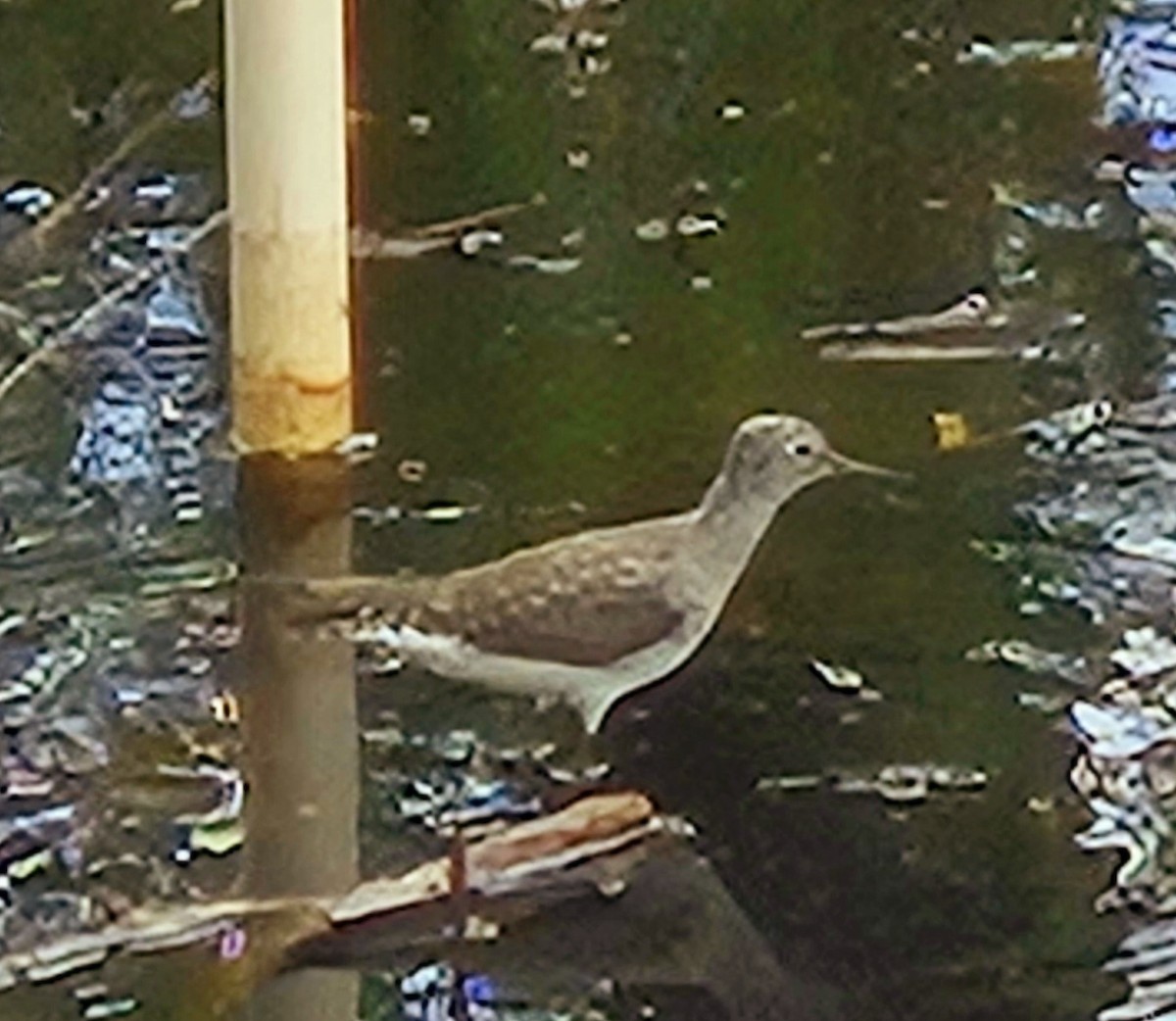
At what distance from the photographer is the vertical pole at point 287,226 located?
2.53ft

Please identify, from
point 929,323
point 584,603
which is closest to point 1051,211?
point 929,323

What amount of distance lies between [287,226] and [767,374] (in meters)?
0.16

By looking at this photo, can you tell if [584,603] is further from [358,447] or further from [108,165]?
[108,165]

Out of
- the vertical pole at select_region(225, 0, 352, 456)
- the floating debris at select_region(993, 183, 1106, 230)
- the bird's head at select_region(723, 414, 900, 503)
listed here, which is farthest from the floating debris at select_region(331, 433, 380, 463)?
the floating debris at select_region(993, 183, 1106, 230)

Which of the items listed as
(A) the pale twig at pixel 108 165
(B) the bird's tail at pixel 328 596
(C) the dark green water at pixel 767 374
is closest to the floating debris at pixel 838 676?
(C) the dark green water at pixel 767 374

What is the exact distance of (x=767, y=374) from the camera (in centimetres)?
78

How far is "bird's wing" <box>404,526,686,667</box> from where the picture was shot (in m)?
0.66

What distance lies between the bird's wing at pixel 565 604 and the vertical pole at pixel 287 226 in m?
0.12

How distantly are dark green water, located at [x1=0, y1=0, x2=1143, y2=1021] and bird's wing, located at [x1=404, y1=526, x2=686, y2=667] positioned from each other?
18 mm

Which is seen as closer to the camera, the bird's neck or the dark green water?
the dark green water

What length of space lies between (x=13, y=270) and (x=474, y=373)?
0.16 meters

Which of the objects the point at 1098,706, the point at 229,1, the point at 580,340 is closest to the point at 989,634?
the point at 1098,706

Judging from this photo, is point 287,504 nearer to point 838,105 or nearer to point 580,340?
point 580,340

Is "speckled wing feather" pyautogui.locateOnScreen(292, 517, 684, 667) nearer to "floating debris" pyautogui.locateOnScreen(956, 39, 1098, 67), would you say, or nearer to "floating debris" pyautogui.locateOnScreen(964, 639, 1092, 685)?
"floating debris" pyautogui.locateOnScreen(964, 639, 1092, 685)
